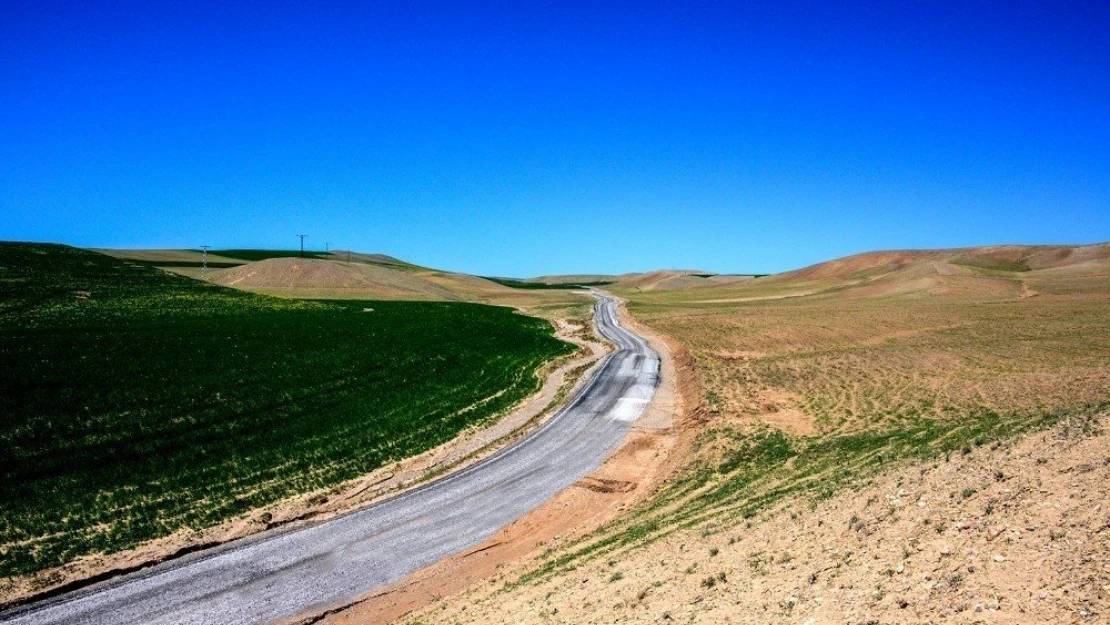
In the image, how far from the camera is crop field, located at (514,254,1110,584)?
18.6m

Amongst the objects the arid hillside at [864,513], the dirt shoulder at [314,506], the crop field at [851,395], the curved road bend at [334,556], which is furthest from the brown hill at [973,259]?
the curved road bend at [334,556]

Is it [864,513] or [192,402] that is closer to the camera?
[864,513]

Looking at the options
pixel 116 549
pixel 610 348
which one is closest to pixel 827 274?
pixel 610 348

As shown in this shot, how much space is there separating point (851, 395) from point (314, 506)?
26873 millimetres

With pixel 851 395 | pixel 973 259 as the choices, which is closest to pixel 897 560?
pixel 851 395

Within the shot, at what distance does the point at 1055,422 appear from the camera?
17.2m

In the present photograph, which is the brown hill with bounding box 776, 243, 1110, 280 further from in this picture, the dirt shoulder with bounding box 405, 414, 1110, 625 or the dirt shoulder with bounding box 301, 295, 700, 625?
the dirt shoulder with bounding box 405, 414, 1110, 625

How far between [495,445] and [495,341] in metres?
28.0

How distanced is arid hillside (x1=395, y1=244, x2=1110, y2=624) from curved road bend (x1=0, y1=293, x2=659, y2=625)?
3.91 meters

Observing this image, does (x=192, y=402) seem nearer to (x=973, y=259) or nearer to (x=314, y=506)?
(x=314, y=506)

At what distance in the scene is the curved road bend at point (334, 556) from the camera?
16688mm

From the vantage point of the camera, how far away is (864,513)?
13.8 metres

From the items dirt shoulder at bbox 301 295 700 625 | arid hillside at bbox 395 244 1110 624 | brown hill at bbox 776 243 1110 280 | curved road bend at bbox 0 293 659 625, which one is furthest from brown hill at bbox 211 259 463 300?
brown hill at bbox 776 243 1110 280

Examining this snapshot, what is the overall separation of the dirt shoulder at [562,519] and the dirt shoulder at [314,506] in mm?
5708
